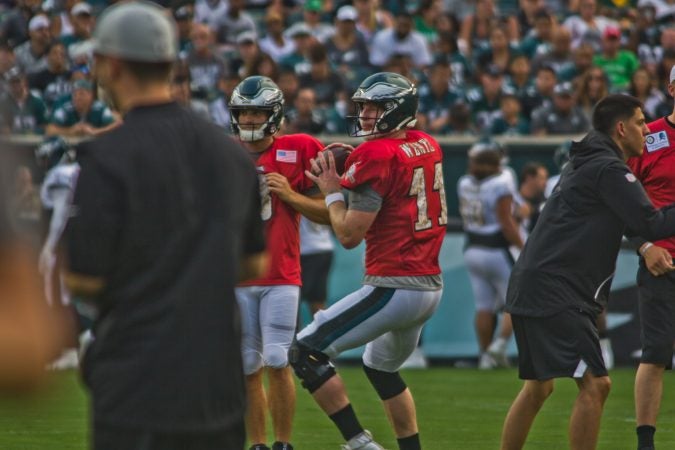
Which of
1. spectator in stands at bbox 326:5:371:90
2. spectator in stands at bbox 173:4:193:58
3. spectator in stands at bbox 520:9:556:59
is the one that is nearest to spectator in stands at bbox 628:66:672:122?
spectator in stands at bbox 520:9:556:59

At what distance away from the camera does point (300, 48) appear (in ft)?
56.5

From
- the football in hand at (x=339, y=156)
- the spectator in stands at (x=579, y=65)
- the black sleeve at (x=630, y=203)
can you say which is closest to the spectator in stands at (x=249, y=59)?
the spectator in stands at (x=579, y=65)

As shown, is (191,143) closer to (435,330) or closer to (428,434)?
(428,434)

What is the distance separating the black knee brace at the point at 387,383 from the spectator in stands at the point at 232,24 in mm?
11209

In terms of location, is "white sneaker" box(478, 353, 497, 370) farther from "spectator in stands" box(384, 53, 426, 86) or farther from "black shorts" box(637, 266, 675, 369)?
"black shorts" box(637, 266, 675, 369)

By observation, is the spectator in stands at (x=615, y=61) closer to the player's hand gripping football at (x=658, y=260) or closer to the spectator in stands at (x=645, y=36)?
the spectator in stands at (x=645, y=36)

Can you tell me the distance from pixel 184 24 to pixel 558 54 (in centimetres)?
479

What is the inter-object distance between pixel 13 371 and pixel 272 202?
5.32 metres

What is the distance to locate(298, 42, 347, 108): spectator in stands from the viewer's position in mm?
16016

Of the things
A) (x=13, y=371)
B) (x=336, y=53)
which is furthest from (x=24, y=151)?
(x=336, y=53)

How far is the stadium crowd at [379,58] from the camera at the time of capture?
50.2ft

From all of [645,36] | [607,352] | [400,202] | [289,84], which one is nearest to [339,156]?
[400,202]

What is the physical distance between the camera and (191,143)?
12.6 ft

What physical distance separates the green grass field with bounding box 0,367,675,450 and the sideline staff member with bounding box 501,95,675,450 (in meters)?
1.74
